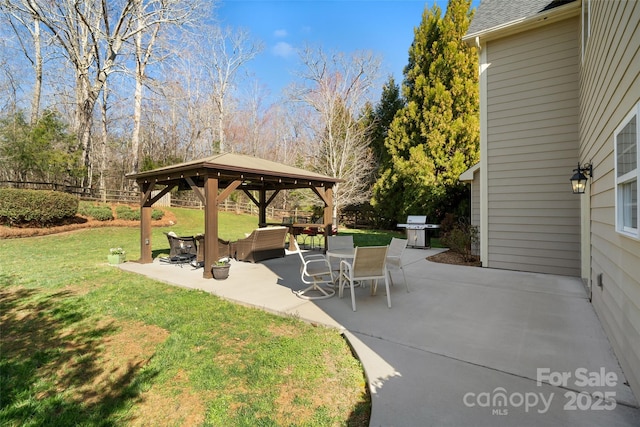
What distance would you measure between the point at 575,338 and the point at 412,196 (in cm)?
1235

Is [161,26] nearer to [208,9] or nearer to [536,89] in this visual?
[208,9]

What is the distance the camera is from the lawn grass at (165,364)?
7.36 ft

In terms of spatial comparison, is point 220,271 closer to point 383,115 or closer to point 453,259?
point 453,259

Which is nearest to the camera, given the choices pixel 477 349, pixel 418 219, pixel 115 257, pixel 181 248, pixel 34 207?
pixel 477 349

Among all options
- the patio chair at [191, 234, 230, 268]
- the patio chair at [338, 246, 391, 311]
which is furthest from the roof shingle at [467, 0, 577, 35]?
the patio chair at [191, 234, 230, 268]

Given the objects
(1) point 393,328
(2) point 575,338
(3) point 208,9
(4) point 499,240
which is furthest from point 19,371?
(3) point 208,9

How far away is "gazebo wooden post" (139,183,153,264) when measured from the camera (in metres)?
7.88

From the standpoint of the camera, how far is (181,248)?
7.48 m

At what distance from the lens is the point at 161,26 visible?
720 inches

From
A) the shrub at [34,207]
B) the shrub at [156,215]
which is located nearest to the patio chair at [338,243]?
the shrub at [34,207]

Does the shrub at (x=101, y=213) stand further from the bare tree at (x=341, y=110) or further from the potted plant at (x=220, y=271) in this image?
the potted plant at (x=220, y=271)

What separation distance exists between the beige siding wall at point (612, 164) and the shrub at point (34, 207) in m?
16.6

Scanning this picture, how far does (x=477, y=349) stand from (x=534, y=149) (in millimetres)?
5400

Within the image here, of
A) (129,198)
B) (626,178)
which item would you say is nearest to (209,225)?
(626,178)
